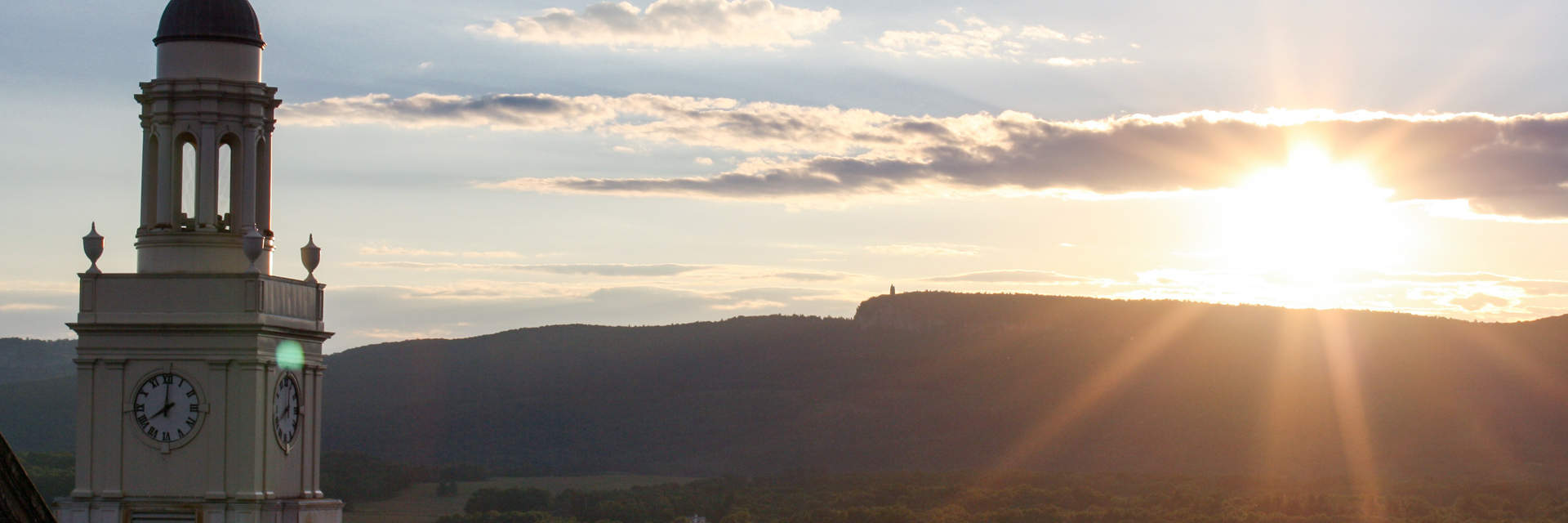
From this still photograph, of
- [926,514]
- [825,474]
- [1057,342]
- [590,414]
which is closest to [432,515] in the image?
[926,514]

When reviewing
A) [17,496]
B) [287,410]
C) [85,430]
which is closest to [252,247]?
[287,410]

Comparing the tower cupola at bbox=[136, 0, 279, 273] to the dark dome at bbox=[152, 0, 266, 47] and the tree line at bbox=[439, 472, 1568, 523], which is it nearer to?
the dark dome at bbox=[152, 0, 266, 47]

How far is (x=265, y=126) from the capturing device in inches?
481

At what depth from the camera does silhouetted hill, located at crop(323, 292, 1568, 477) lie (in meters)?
132

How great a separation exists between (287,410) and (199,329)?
985 millimetres

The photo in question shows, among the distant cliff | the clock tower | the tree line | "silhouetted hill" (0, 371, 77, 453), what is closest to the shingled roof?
the clock tower

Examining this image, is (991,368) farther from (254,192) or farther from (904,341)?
(254,192)

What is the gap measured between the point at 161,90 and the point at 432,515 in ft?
268

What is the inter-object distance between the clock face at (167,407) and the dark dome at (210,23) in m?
2.44

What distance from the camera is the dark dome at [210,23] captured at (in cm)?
1207

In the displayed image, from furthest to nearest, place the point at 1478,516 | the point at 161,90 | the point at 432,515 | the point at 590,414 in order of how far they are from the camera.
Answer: the point at 590,414 → the point at 432,515 → the point at 1478,516 → the point at 161,90

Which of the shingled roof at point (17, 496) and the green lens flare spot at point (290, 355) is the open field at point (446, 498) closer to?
the green lens flare spot at point (290, 355)

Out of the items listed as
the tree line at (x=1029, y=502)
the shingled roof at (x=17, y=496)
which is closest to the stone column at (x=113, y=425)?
the shingled roof at (x=17, y=496)

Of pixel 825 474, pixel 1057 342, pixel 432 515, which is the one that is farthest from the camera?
pixel 1057 342
